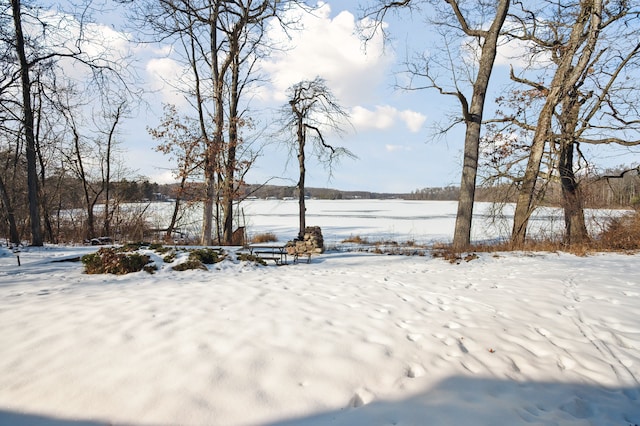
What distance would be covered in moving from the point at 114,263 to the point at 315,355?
513 cm

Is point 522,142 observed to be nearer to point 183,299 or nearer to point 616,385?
point 616,385

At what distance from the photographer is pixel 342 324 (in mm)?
3562

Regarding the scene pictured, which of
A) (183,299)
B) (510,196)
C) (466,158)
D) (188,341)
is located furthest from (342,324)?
(510,196)

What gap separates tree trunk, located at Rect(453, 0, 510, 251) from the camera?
10012 mm

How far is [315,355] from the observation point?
111 inches

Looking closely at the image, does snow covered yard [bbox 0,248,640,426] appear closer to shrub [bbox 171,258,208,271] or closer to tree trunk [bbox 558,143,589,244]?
shrub [bbox 171,258,208,271]

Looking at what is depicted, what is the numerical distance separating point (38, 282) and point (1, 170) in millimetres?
16794

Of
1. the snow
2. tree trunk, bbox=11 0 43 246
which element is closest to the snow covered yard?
the snow

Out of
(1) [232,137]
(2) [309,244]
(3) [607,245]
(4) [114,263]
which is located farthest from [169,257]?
(3) [607,245]

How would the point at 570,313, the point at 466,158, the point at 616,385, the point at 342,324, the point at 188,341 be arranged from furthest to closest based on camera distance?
the point at 466,158 → the point at 570,313 → the point at 342,324 → the point at 188,341 → the point at 616,385

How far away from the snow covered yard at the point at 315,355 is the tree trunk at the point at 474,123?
17.1 feet

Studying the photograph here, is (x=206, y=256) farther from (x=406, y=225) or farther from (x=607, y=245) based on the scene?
(x=406, y=225)

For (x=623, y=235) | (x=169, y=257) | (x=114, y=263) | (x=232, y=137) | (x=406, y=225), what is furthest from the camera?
(x=406, y=225)

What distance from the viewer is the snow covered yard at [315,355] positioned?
2.17 metres
